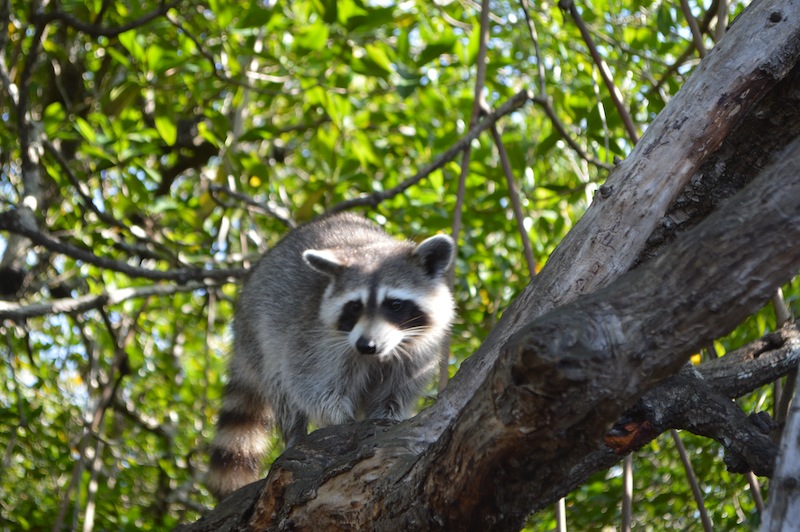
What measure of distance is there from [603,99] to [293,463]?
2585 millimetres

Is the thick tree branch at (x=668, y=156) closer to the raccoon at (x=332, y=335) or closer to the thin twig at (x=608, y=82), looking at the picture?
the thin twig at (x=608, y=82)

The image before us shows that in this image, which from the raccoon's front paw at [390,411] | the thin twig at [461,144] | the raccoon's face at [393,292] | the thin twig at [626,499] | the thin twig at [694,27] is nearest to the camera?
the thin twig at [626,499]

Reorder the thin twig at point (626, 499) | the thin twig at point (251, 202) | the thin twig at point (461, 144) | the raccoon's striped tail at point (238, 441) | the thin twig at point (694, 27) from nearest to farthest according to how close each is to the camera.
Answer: the thin twig at point (626, 499), the thin twig at point (694, 27), the thin twig at point (461, 144), the raccoon's striped tail at point (238, 441), the thin twig at point (251, 202)

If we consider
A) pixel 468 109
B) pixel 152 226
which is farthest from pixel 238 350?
pixel 468 109

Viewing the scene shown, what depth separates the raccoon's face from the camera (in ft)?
11.9

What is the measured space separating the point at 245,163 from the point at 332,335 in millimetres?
1413

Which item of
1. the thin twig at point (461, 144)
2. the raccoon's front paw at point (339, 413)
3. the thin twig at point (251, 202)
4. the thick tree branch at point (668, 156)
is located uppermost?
the thin twig at point (251, 202)

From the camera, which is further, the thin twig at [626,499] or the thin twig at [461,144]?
the thin twig at [461,144]

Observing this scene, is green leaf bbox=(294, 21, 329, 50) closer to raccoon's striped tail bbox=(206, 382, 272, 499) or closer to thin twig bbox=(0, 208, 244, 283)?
thin twig bbox=(0, 208, 244, 283)

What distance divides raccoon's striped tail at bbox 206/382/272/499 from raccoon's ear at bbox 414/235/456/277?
1.09 m

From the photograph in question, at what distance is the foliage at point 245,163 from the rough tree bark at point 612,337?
1210mm

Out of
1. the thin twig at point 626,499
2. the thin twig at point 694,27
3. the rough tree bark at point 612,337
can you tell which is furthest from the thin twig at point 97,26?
the thin twig at point 626,499

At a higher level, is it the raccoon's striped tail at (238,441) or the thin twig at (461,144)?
the thin twig at (461,144)

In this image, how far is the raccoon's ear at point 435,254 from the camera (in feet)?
11.9
